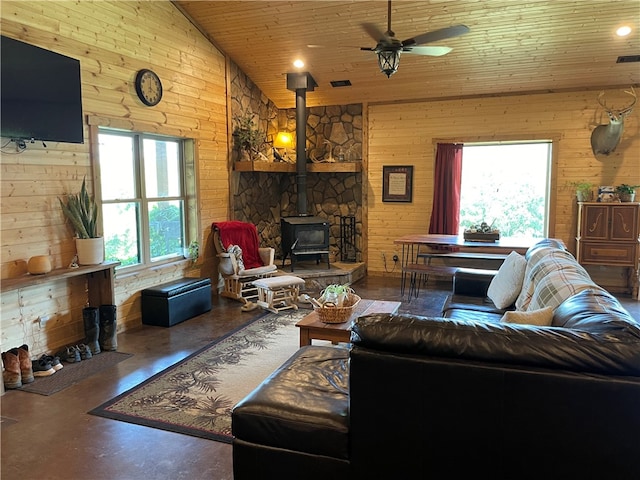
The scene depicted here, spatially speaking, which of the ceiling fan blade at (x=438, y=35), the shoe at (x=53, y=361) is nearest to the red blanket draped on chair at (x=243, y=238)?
the shoe at (x=53, y=361)

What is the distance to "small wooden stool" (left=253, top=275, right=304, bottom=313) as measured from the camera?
533 cm

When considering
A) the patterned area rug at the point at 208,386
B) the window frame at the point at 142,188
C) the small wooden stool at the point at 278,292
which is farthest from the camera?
the small wooden stool at the point at 278,292

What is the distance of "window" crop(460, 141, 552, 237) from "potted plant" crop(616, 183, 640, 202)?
87 centimetres

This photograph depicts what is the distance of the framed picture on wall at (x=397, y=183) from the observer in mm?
7125

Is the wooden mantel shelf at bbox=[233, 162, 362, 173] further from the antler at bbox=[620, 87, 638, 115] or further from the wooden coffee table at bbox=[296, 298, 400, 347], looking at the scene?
the wooden coffee table at bbox=[296, 298, 400, 347]

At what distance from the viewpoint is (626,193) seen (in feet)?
19.1

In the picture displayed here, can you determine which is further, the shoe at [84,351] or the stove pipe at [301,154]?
the stove pipe at [301,154]

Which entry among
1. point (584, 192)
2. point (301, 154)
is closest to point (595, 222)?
point (584, 192)

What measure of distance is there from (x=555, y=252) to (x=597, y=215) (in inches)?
113

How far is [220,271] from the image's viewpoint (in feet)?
19.9

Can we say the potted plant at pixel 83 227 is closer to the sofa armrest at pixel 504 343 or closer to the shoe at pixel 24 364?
the shoe at pixel 24 364

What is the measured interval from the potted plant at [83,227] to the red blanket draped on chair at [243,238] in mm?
1990

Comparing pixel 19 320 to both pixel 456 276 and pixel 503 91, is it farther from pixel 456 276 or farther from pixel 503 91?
pixel 503 91

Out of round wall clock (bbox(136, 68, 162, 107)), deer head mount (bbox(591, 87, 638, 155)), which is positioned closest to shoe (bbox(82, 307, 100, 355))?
round wall clock (bbox(136, 68, 162, 107))
